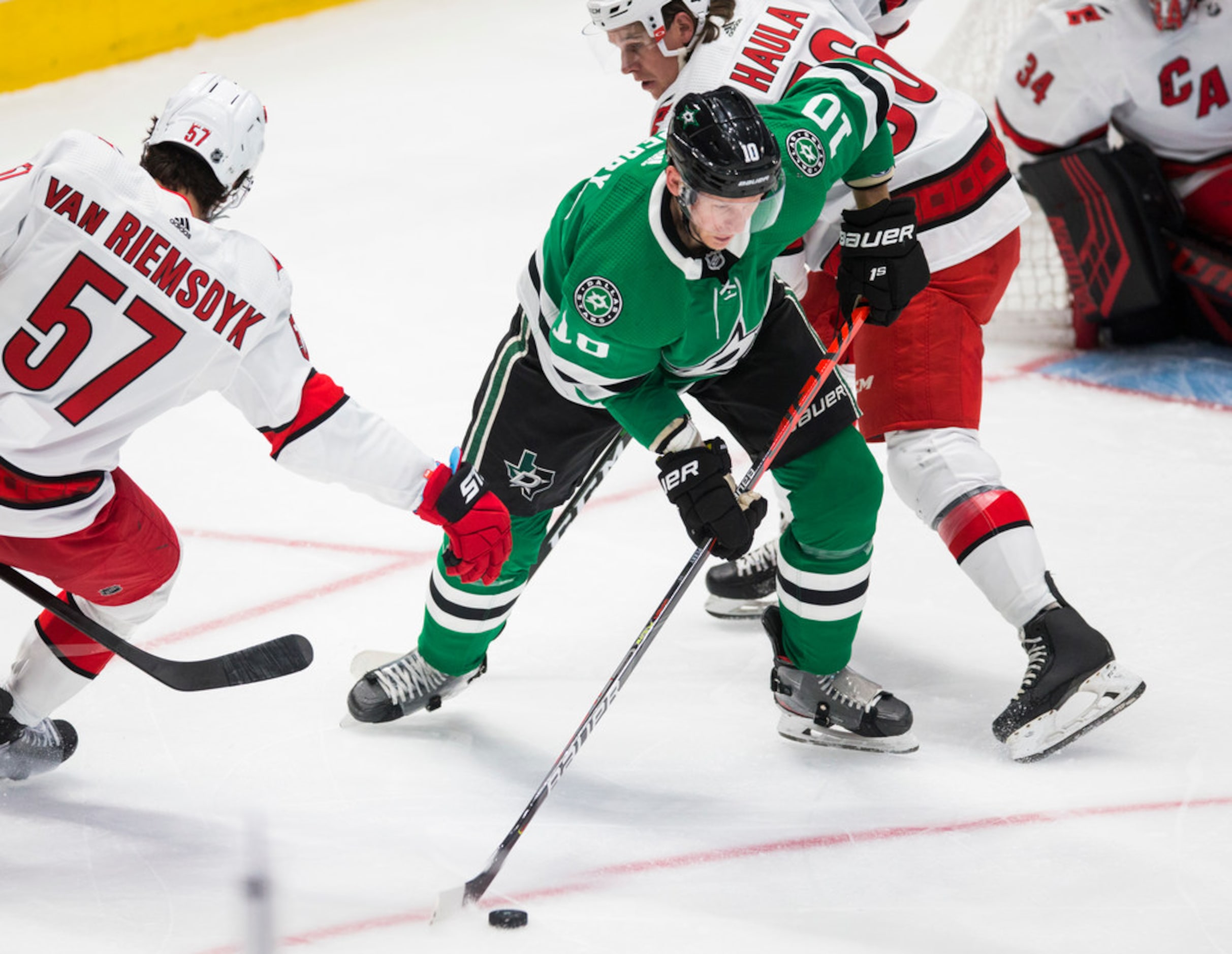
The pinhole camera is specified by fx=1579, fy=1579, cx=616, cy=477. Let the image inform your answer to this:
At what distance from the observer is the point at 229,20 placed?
20.1ft

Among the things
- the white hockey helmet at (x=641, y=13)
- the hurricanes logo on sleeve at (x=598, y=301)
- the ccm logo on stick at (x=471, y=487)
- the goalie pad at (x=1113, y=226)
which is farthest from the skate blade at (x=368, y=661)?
the goalie pad at (x=1113, y=226)

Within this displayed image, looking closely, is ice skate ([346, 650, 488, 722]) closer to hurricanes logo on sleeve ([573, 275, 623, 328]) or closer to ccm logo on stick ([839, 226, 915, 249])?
hurricanes logo on sleeve ([573, 275, 623, 328])

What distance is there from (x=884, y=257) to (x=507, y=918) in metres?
1.14

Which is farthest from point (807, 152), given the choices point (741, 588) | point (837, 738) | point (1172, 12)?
point (1172, 12)

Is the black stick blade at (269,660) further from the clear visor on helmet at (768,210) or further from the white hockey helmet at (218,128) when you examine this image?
the clear visor on helmet at (768,210)

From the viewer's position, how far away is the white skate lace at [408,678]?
2.58 metres

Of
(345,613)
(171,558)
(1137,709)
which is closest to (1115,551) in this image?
(1137,709)

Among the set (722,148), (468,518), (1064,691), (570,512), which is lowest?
(1064,691)

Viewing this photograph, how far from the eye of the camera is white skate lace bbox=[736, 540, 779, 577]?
3047 millimetres

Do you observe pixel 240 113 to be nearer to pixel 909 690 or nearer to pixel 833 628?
pixel 833 628

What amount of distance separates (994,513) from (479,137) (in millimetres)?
3636

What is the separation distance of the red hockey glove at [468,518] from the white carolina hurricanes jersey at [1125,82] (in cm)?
258

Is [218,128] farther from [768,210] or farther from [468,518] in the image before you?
[768,210]

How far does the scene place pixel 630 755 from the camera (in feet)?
8.23
